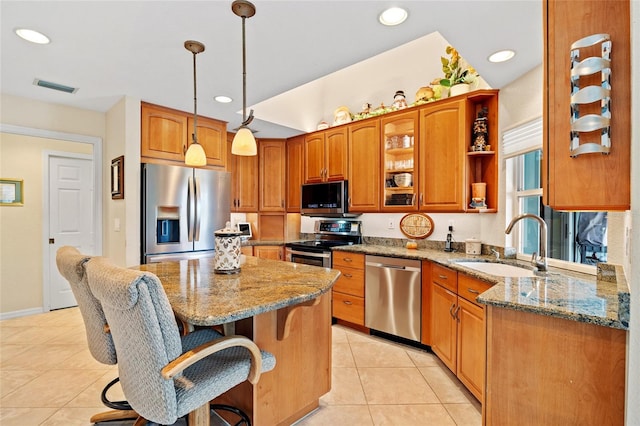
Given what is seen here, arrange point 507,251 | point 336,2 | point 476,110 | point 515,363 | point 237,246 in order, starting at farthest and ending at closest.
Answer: point 476,110 < point 507,251 < point 237,246 < point 336,2 < point 515,363

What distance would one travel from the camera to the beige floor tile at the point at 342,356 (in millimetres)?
2594

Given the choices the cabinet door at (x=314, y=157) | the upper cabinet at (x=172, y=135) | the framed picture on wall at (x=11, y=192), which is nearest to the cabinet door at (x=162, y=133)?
the upper cabinet at (x=172, y=135)

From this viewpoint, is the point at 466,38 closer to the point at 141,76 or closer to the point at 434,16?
the point at 434,16

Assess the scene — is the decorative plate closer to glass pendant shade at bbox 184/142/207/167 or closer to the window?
the window

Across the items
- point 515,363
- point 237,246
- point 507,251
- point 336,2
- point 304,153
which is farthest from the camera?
point 304,153

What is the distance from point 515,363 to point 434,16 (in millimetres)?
1857

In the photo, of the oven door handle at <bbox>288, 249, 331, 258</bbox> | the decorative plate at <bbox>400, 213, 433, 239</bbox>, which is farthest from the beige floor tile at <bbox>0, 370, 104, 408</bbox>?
the decorative plate at <bbox>400, 213, 433, 239</bbox>

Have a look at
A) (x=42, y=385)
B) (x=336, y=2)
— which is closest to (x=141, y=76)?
(x=336, y=2)

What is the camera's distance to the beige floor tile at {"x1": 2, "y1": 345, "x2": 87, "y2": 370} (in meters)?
2.49

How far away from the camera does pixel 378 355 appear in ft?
9.05

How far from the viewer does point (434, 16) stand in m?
1.79

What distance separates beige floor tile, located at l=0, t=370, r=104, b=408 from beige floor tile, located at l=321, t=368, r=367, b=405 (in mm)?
1763

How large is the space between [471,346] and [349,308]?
4.80 feet

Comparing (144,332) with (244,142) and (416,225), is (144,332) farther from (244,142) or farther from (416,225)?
(416,225)
